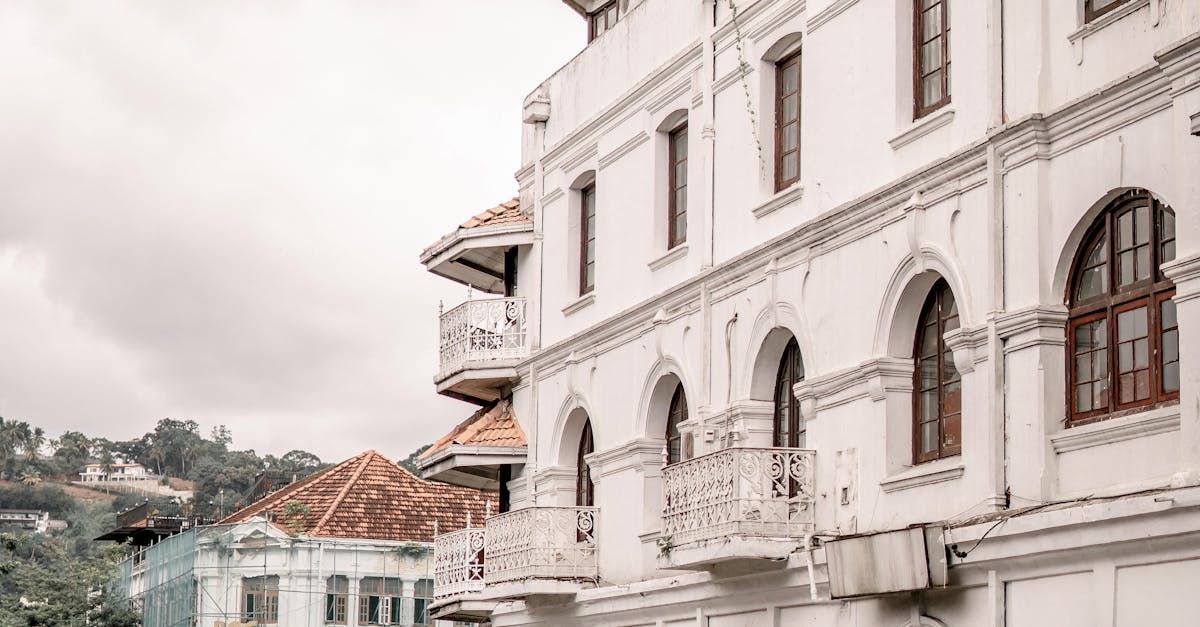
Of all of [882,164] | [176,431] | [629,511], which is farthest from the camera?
[176,431]

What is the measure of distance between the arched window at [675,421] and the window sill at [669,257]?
1.54 m

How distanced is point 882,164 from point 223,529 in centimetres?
3858

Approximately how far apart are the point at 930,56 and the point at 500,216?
1246 centimetres

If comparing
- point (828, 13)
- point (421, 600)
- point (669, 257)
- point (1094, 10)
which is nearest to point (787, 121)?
point (828, 13)

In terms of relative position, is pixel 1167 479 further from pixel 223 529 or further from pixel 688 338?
pixel 223 529

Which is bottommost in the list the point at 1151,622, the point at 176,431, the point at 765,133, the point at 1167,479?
the point at 1151,622

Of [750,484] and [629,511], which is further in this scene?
[629,511]

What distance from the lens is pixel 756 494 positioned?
902 inches

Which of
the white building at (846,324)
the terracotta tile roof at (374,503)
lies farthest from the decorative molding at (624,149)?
the terracotta tile roof at (374,503)

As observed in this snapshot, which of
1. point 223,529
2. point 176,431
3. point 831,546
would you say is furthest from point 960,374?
point 176,431

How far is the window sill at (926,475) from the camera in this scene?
20328 millimetres

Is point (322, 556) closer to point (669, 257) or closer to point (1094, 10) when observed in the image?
point (669, 257)

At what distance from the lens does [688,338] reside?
26.7 m

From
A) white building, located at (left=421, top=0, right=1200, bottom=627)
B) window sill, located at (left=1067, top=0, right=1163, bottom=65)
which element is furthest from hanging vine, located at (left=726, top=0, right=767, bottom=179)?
window sill, located at (left=1067, top=0, right=1163, bottom=65)
